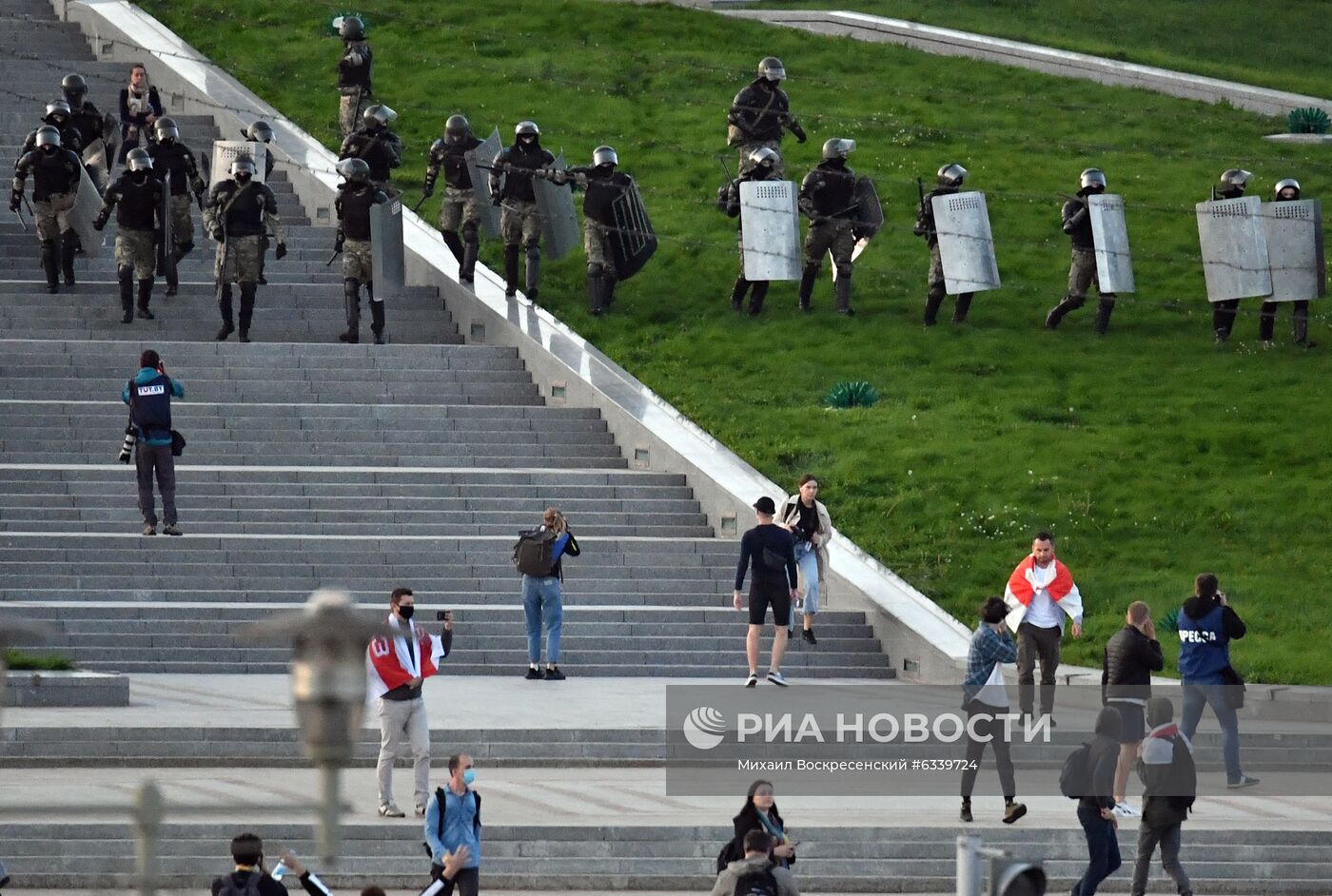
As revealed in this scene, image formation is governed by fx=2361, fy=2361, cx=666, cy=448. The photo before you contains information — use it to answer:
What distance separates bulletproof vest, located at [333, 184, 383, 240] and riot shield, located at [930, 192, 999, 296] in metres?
5.67

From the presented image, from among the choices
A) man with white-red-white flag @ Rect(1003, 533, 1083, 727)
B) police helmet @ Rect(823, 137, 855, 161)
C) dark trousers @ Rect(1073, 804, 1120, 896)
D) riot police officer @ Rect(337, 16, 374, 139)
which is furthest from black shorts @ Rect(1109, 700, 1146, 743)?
riot police officer @ Rect(337, 16, 374, 139)

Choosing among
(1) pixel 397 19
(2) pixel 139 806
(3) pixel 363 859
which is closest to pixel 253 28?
(1) pixel 397 19

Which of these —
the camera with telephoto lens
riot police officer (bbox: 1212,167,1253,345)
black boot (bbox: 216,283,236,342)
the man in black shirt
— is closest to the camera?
the man in black shirt

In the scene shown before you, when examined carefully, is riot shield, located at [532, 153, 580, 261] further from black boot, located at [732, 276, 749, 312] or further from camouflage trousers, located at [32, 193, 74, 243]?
camouflage trousers, located at [32, 193, 74, 243]

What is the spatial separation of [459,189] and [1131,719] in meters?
12.3

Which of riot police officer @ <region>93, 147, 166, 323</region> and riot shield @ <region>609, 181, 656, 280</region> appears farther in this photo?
riot shield @ <region>609, 181, 656, 280</region>

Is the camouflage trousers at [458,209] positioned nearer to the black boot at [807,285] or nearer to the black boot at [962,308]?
the black boot at [807,285]

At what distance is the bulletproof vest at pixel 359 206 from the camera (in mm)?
22000

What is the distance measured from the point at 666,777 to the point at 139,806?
30.8 ft

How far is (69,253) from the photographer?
23625 mm

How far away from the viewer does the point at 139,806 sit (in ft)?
17.0

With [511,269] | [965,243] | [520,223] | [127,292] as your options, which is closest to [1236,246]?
[965,243]

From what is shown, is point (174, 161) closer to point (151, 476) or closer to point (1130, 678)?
point (151, 476)

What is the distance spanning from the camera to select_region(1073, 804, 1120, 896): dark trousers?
450 inches
